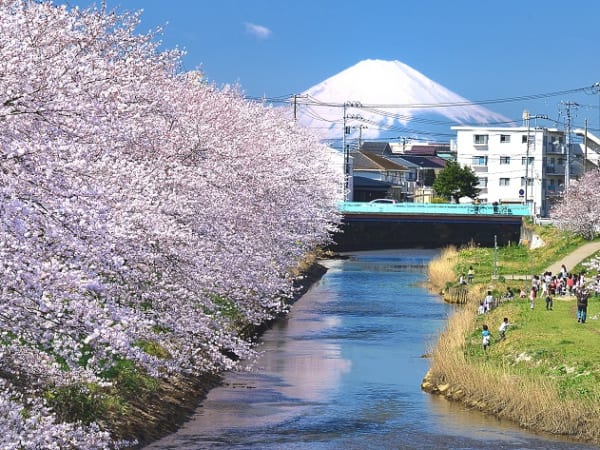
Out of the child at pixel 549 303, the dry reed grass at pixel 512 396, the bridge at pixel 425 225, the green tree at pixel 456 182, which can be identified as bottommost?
the dry reed grass at pixel 512 396

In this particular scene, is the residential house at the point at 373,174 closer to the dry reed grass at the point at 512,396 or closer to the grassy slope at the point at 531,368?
the grassy slope at the point at 531,368

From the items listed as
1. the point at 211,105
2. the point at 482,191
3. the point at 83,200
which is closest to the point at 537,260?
the point at 211,105

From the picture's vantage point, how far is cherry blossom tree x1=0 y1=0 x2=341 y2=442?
39.9 feet

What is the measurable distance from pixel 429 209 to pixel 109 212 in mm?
89522

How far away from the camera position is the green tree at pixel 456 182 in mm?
126375

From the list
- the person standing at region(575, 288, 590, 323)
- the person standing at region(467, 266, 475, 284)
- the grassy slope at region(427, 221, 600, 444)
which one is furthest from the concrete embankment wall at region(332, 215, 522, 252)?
the person standing at region(575, 288, 590, 323)

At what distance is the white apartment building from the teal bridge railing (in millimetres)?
21726

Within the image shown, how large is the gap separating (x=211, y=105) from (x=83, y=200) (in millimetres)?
26952

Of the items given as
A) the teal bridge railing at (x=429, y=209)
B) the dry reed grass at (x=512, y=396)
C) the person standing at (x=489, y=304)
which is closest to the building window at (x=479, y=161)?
the teal bridge railing at (x=429, y=209)

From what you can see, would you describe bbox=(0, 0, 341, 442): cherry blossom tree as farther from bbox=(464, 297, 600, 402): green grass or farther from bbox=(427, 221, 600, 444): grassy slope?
bbox=(464, 297, 600, 402): green grass

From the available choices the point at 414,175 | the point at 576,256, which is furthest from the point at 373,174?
the point at 576,256

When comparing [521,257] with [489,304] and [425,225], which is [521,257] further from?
[489,304]

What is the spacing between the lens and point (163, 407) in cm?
2500

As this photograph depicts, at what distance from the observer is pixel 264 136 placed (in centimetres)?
4725
